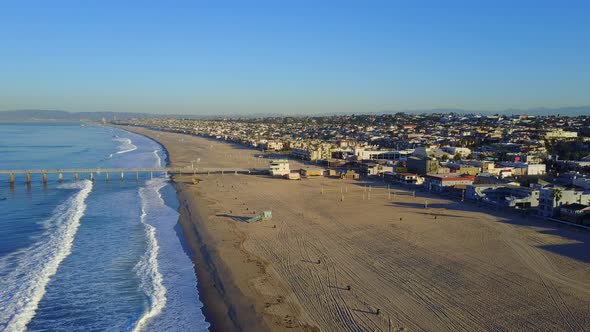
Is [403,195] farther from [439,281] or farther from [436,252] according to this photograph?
[439,281]

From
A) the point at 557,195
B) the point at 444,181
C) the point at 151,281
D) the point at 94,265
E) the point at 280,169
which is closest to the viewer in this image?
the point at 151,281

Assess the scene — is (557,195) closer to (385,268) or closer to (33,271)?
(385,268)

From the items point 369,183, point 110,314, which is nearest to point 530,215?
point 369,183

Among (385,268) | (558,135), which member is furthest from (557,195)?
(558,135)

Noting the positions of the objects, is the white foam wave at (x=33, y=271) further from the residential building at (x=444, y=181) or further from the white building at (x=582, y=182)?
the white building at (x=582, y=182)

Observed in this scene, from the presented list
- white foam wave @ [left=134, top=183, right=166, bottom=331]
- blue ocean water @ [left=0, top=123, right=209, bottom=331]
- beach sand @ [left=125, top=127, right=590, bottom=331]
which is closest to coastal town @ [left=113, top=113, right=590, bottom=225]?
beach sand @ [left=125, top=127, right=590, bottom=331]

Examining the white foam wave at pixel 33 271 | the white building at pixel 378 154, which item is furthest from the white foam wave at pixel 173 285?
the white building at pixel 378 154
